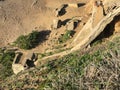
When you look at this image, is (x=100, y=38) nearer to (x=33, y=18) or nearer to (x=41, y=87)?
(x=41, y=87)

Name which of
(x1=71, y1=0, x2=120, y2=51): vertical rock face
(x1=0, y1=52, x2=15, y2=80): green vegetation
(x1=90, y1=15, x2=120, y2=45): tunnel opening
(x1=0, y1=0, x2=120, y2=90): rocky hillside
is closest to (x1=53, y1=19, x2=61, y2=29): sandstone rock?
(x1=0, y1=0, x2=120, y2=90): rocky hillside

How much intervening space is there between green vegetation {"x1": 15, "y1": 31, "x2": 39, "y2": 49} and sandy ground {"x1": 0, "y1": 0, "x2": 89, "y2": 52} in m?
0.61

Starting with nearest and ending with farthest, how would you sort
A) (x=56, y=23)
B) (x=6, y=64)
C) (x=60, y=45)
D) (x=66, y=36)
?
(x=6, y=64)
(x=60, y=45)
(x=66, y=36)
(x=56, y=23)

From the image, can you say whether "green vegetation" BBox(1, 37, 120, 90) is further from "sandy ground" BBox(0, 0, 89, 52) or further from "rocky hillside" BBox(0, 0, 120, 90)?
"sandy ground" BBox(0, 0, 89, 52)

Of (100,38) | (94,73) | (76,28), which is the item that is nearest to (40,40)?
(76,28)

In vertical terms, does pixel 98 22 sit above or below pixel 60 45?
below

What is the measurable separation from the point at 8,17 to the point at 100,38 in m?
6.08

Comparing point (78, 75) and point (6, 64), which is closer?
point (78, 75)

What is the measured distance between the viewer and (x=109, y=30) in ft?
40.4

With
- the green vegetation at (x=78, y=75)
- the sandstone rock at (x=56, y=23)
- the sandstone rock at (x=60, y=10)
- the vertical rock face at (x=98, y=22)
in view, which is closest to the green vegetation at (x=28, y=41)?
the sandstone rock at (x=56, y=23)

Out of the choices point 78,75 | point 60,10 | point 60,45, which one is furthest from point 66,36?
point 78,75

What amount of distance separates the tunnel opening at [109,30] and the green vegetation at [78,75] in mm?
2409

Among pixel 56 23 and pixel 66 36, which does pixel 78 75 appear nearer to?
pixel 66 36

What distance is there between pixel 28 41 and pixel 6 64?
5.42 feet
